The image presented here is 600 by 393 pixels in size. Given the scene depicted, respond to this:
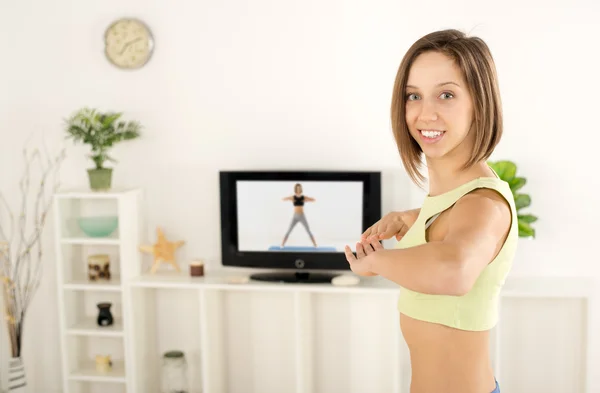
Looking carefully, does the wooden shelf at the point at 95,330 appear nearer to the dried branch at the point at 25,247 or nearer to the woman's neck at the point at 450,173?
the dried branch at the point at 25,247

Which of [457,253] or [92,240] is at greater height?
[457,253]

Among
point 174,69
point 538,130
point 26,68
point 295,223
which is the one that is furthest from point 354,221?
point 26,68

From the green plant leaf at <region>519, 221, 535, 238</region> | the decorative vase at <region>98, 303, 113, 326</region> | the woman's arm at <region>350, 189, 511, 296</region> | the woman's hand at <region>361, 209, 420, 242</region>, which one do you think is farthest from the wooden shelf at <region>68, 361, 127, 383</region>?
the woman's arm at <region>350, 189, 511, 296</region>

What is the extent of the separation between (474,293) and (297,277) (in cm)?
236

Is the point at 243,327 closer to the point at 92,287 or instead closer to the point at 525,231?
the point at 92,287

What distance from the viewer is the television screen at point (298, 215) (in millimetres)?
3609

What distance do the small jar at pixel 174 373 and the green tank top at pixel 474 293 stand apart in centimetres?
263

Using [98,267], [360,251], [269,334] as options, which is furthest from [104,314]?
[360,251]

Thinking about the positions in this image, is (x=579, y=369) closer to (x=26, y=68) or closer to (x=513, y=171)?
(x=513, y=171)

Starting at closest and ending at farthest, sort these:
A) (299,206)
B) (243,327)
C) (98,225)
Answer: (299,206)
(98,225)
(243,327)

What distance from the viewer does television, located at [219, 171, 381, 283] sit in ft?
11.8

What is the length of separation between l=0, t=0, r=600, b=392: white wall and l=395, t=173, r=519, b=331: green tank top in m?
2.30

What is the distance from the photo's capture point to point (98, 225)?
3.75 metres

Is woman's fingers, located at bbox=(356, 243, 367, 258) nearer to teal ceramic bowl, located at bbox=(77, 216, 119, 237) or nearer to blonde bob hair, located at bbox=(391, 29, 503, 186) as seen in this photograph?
blonde bob hair, located at bbox=(391, 29, 503, 186)
